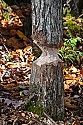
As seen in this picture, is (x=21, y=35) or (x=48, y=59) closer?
(x=48, y=59)

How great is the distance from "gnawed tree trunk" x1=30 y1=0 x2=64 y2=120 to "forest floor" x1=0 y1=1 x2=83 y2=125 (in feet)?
0.58

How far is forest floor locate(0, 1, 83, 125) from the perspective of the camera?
12.7 ft

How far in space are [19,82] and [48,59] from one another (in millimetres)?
1280

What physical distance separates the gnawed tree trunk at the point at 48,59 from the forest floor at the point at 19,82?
176 millimetres

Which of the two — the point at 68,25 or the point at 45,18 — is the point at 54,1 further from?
the point at 68,25

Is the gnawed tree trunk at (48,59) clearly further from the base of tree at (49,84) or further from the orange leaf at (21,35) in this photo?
the orange leaf at (21,35)

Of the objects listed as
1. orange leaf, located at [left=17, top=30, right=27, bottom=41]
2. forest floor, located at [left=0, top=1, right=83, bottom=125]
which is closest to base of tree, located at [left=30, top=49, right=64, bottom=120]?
forest floor, located at [left=0, top=1, right=83, bottom=125]

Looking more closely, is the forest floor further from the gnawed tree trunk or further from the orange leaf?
the gnawed tree trunk

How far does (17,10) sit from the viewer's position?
668 cm

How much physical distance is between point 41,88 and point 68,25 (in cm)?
299

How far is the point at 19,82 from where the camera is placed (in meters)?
4.77

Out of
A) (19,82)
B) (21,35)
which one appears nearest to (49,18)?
(19,82)

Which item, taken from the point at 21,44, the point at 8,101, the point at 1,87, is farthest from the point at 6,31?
the point at 8,101

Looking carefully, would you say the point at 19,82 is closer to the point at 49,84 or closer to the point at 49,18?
the point at 49,84
